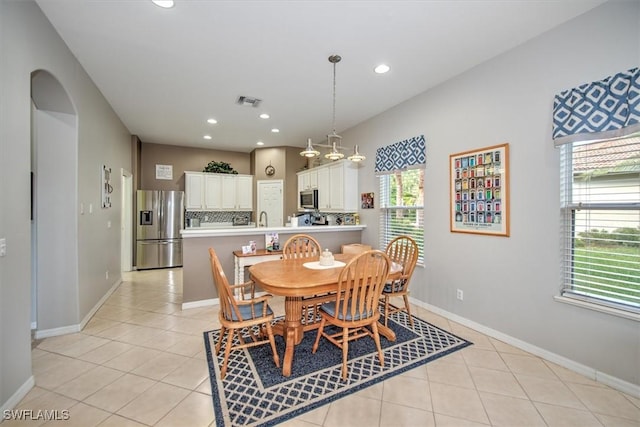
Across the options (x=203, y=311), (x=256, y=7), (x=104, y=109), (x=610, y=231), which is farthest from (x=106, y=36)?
(x=610, y=231)

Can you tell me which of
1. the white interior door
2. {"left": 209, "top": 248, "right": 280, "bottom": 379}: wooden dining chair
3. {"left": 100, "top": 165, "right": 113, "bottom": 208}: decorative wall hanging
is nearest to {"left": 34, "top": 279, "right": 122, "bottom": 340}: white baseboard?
{"left": 100, "top": 165, "right": 113, "bottom": 208}: decorative wall hanging

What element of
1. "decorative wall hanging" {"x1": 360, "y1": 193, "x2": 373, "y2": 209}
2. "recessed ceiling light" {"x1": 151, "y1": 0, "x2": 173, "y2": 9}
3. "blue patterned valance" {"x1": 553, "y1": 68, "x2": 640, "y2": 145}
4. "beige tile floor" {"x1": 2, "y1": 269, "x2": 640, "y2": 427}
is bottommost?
"beige tile floor" {"x1": 2, "y1": 269, "x2": 640, "y2": 427}

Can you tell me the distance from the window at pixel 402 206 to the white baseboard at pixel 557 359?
85cm

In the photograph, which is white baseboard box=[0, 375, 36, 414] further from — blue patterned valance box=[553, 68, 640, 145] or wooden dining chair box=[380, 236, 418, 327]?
blue patterned valance box=[553, 68, 640, 145]

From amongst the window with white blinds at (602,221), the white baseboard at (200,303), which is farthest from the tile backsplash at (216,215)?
the window with white blinds at (602,221)

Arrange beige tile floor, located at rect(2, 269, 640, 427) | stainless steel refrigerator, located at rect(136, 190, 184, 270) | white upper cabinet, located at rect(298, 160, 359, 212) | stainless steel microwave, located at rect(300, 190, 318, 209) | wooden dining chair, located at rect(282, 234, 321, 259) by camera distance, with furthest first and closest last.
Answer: stainless steel refrigerator, located at rect(136, 190, 184, 270) < stainless steel microwave, located at rect(300, 190, 318, 209) < white upper cabinet, located at rect(298, 160, 359, 212) < wooden dining chair, located at rect(282, 234, 321, 259) < beige tile floor, located at rect(2, 269, 640, 427)

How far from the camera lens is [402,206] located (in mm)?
3984

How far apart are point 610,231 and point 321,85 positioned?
3.06m

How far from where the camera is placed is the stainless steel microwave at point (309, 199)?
5.58 meters

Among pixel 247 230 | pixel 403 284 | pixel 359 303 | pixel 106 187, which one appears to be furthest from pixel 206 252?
pixel 403 284

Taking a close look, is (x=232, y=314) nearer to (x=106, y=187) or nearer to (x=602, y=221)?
(x=602, y=221)

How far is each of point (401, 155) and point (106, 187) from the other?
413 cm

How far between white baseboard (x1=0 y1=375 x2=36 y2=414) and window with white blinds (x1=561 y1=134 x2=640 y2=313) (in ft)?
13.2

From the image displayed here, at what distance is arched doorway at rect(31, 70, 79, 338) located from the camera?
8.95ft
